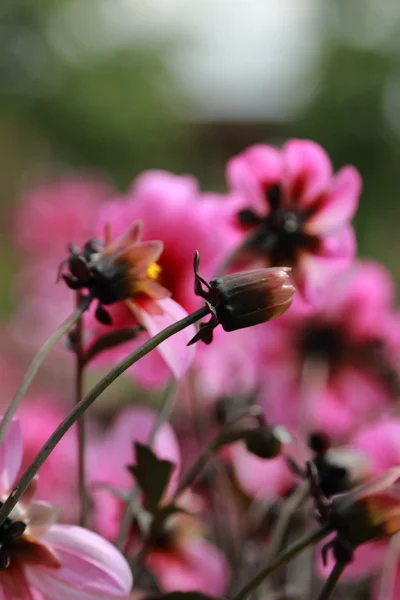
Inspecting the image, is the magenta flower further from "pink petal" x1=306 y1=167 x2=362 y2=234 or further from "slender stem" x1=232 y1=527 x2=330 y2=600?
"pink petal" x1=306 y1=167 x2=362 y2=234

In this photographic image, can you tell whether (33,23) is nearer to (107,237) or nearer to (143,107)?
(143,107)

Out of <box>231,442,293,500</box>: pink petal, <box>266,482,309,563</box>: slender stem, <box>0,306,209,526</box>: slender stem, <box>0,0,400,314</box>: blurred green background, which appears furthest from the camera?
<box>0,0,400,314</box>: blurred green background

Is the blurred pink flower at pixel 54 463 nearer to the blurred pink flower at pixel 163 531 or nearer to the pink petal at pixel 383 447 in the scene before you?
the blurred pink flower at pixel 163 531

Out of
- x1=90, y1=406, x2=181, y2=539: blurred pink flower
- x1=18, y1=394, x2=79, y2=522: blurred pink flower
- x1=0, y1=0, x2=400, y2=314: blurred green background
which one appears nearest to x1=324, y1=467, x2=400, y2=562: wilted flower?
x1=90, y1=406, x2=181, y2=539: blurred pink flower

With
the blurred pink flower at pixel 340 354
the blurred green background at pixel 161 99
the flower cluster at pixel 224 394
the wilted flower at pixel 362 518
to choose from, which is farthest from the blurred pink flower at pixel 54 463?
the blurred green background at pixel 161 99

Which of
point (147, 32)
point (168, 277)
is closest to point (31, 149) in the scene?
point (147, 32)

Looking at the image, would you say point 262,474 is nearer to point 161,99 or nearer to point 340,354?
point 340,354
